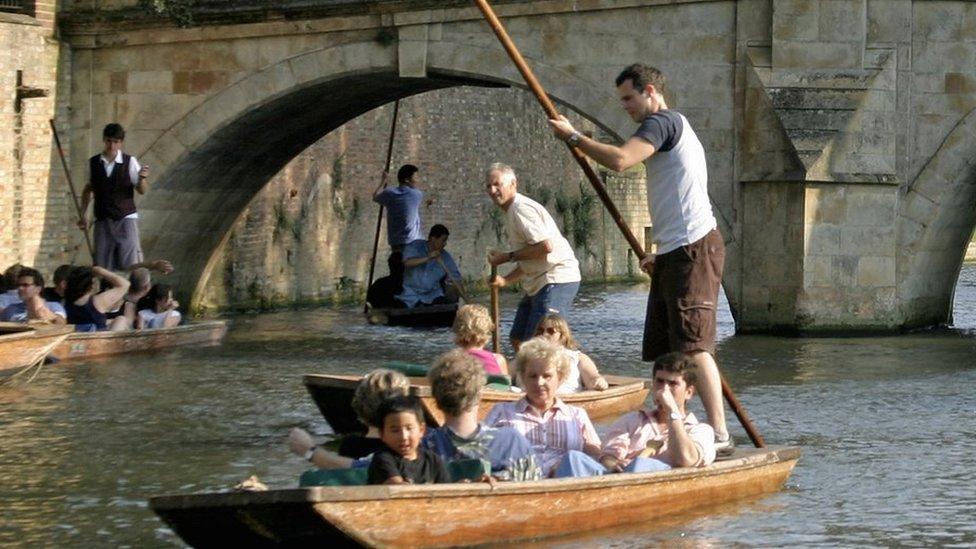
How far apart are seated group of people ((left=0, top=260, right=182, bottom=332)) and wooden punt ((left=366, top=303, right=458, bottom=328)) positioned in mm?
2430

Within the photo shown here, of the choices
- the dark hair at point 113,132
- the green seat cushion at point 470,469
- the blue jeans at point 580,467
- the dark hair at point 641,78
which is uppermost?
the dark hair at point 113,132

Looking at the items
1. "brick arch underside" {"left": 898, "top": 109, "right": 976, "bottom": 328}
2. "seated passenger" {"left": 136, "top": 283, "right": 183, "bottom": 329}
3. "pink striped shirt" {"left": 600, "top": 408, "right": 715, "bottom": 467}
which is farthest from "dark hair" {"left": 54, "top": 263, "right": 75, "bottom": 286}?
"pink striped shirt" {"left": 600, "top": 408, "right": 715, "bottom": 467}

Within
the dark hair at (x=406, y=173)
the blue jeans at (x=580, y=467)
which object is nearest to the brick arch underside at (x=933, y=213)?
the dark hair at (x=406, y=173)

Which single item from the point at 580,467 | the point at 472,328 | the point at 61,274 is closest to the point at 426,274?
the point at 61,274

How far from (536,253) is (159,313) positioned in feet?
18.0

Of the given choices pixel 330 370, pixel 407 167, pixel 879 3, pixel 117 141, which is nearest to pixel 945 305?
pixel 879 3

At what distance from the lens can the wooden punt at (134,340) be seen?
1305 centimetres

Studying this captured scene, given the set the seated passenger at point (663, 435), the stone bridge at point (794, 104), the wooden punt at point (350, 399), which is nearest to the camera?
the seated passenger at point (663, 435)

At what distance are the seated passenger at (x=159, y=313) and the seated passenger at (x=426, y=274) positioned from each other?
2643 mm

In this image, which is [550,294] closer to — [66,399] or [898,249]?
[66,399]

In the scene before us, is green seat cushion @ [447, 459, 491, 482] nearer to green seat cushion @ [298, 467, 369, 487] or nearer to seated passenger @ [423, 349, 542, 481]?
seated passenger @ [423, 349, 542, 481]

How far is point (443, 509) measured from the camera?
237 inches

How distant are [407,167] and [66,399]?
20.4 ft

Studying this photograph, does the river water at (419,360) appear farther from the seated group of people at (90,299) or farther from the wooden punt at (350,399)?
the seated group of people at (90,299)
